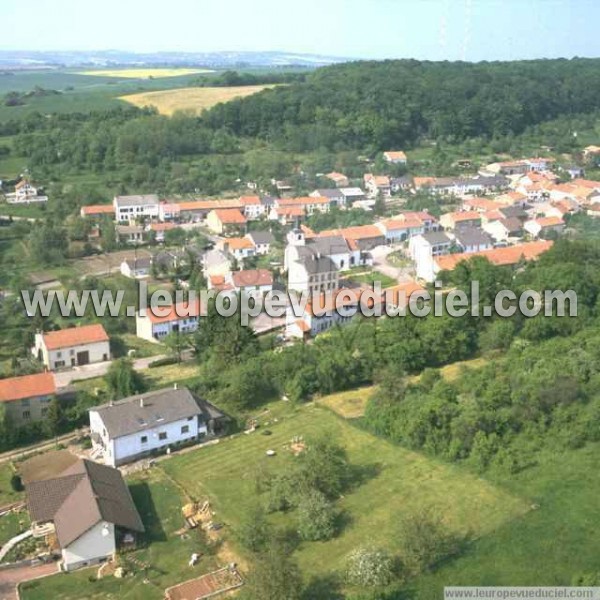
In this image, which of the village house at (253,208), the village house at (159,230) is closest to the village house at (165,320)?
the village house at (159,230)

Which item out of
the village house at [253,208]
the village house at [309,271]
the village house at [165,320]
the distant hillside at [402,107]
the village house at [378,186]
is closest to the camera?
the village house at [165,320]

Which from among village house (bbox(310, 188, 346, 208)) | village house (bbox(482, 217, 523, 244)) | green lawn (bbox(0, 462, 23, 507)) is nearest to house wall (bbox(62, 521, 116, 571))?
green lawn (bbox(0, 462, 23, 507))

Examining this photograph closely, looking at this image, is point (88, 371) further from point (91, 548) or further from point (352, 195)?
point (352, 195)

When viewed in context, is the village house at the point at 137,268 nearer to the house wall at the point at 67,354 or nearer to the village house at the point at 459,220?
the house wall at the point at 67,354

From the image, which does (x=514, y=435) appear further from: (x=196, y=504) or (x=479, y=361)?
(x=196, y=504)

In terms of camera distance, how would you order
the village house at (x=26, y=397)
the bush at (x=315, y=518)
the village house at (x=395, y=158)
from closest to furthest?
the bush at (x=315, y=518) < the village house at (x=26, y=397) < the village house at (x=395, y=158)
